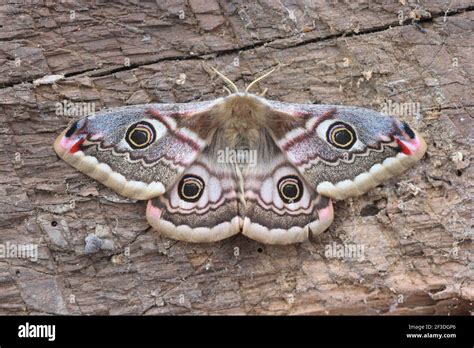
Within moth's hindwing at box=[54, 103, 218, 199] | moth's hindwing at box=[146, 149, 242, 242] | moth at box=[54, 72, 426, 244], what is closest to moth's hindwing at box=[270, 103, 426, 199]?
moth at box=[54, 72, 426, 244]

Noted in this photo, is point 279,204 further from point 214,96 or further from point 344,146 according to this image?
point 214,96

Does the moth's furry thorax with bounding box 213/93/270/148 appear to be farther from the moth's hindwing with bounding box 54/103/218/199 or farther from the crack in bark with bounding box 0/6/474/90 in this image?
the crack in bark with bounding box 0/6/474/90

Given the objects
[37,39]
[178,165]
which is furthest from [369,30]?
[37,39]

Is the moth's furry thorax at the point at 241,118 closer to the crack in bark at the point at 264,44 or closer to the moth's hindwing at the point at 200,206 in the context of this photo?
the moth's hindwing at the point at 200,206

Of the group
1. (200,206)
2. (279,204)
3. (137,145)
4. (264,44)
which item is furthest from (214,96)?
(279,204)

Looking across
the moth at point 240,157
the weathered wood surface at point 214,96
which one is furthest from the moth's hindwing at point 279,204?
the weathered wood surface at point 214,96

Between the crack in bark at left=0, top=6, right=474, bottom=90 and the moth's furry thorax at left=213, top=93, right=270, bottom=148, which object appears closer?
the moth's furry thorax at left=213, top=93, right=270, bottom=148
